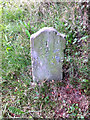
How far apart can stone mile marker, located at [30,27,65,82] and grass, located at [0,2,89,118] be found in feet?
0.53

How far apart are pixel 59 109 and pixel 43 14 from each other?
243cm

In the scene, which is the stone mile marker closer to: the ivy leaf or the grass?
the grass

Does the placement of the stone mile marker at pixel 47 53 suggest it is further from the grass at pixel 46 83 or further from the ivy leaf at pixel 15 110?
the ivy leaf at pixel 15 110

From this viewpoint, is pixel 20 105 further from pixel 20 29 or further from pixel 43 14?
pixel 43 14

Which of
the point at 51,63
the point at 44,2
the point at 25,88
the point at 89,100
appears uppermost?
the point at 44,2

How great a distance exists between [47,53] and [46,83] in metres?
0.59

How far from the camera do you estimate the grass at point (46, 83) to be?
1.95 metres

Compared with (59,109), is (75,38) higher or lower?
higher

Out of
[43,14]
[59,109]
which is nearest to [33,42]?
[59,109]

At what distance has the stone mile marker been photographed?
1845mm

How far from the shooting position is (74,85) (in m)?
2.14

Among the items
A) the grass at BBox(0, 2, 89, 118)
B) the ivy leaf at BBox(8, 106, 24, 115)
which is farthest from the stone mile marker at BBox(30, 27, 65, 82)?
the ivy leaf at BBox(8, 106, 24, 115)

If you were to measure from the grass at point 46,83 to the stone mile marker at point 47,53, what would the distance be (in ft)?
0.53

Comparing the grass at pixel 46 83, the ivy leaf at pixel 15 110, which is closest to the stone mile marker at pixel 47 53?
the grass at pixel 46 83
